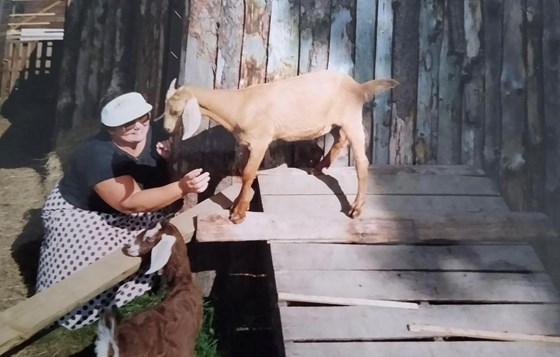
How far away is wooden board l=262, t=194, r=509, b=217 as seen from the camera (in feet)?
7.25

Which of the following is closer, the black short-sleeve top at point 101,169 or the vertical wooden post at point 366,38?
the black short-sleeve top at point 101,169

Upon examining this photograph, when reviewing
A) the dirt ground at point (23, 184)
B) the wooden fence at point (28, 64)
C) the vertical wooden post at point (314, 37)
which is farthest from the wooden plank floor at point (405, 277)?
the wooden fence at point (28, 64)

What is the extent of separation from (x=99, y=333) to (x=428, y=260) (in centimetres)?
A: 102

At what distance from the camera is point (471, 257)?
2.25 meters

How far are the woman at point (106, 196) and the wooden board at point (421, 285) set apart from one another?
45 centimetres

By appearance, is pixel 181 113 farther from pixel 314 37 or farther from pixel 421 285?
pixel 421 285

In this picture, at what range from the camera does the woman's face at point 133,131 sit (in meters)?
1.94

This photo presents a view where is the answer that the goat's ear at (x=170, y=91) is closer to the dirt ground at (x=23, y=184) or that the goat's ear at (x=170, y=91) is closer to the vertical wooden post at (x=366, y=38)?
the dirt ground at (x=23, y=184)

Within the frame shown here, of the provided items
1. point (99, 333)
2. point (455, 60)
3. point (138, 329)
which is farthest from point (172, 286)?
point (455, 60)

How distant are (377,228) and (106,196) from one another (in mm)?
816

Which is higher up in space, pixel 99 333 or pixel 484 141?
pixel 484 141

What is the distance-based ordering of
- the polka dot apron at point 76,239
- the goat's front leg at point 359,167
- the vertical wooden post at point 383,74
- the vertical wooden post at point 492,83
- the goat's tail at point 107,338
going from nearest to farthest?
the goat's tail at point 107,338 < the polka dot apron at point 76,239 < the goat's front leg at point 359,167 < the vertical wooden post at point 383,74 < the vertical wooden post at point 492,83

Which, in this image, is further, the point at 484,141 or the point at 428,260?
the point at 484,141

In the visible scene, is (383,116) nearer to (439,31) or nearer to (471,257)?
(439,31)
